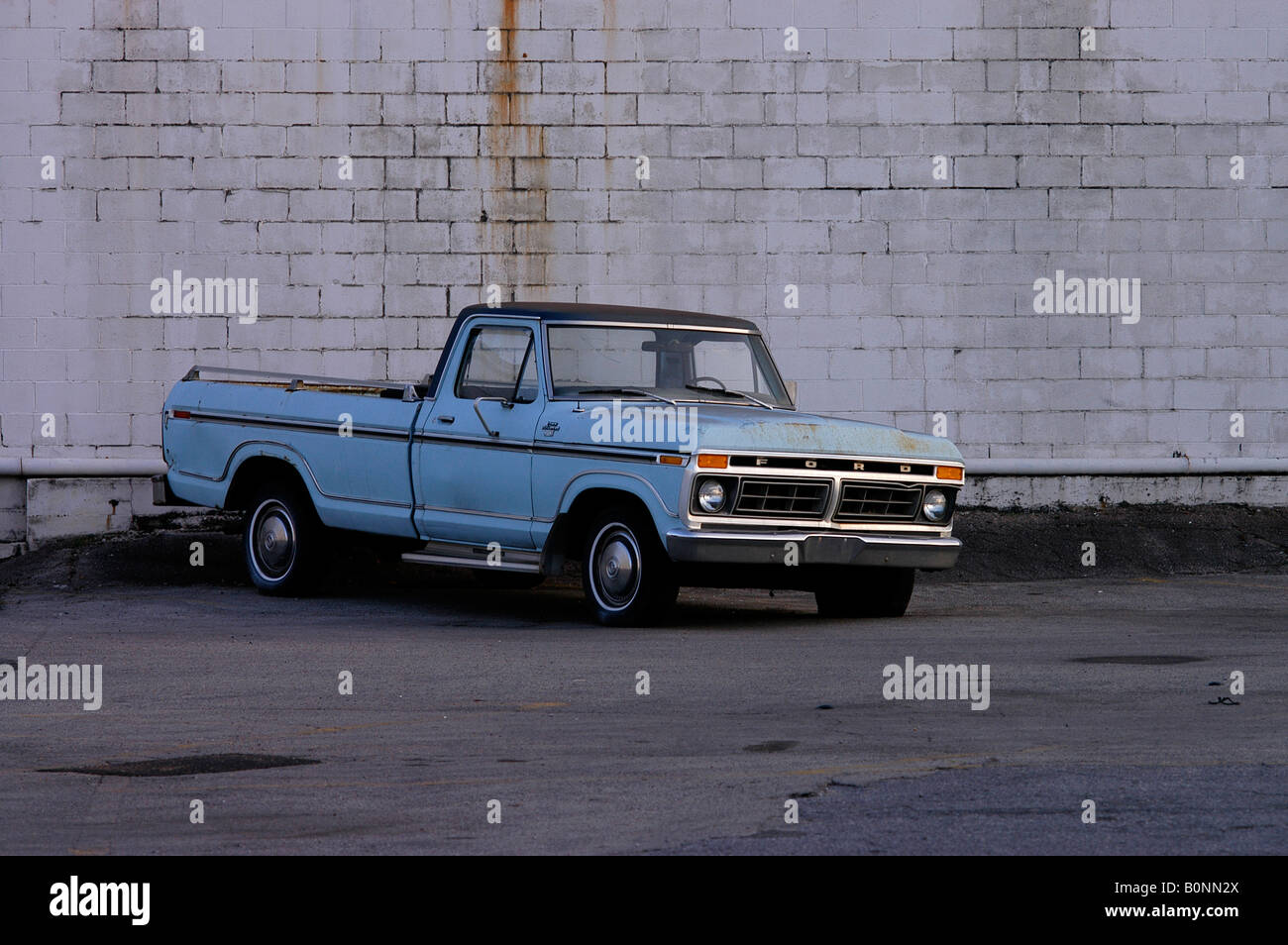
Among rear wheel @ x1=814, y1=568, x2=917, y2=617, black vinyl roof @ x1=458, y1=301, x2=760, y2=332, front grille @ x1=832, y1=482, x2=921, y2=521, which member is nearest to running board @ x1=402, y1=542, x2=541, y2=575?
black vinyl roof @ x1=458, y1=301, x2=760, y2=332

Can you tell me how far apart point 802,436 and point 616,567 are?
1327 millimetres

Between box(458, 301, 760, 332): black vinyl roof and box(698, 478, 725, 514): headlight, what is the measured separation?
1.82 metres

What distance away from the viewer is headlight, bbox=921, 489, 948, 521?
35.4ft

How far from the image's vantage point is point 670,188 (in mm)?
15312

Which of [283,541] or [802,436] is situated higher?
[802,436]

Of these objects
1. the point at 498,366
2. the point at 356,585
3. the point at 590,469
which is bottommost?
the point at 356,585

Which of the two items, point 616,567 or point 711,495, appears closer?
point 711,495

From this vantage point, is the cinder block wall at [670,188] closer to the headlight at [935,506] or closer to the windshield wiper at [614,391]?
the windshield wiper at [614,391]

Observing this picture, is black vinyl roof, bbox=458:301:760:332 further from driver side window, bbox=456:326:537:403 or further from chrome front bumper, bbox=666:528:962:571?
chrome front bumper, bbox=666:528:962:571

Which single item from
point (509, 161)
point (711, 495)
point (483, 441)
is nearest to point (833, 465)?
point (711, 495)

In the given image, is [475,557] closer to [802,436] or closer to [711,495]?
[711,495]

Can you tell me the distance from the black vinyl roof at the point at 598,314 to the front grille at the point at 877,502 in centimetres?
186

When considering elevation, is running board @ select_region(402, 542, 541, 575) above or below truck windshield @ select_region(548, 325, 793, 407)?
below

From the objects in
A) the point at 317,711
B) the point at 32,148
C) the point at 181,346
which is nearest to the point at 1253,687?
the point at 317,711
